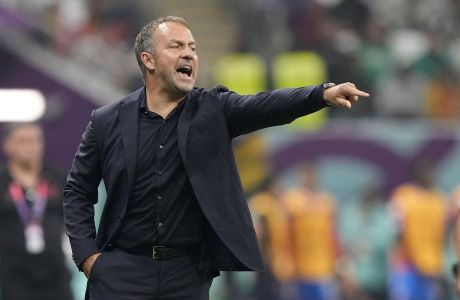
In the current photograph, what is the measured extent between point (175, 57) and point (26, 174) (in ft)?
10.2

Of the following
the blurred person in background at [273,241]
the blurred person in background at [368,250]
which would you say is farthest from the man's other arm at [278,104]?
the blurred person in background at [368,250]

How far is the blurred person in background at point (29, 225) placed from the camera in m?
9.72

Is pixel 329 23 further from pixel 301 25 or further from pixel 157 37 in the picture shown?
pixel 157 37

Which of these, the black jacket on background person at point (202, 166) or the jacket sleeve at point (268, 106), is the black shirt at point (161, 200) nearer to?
the black jacket on background person at point (202, 166)

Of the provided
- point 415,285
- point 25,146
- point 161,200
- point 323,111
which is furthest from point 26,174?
point 323,111

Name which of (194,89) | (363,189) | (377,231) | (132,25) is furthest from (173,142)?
(132,25)

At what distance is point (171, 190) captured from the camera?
23.1 feet

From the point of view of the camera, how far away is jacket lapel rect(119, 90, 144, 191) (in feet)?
23.1

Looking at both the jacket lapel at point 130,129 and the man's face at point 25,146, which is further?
the man's face at point 25,146

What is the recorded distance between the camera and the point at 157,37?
23.3 feet

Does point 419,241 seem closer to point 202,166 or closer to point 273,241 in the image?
point 273,241

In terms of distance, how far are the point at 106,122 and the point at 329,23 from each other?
1072cm

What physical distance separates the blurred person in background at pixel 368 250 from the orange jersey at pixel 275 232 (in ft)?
2.82

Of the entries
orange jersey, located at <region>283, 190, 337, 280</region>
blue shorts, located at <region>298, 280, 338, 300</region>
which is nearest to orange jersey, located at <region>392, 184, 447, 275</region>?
orange jersey, located at <region>283, 190, 337, 280</region>
